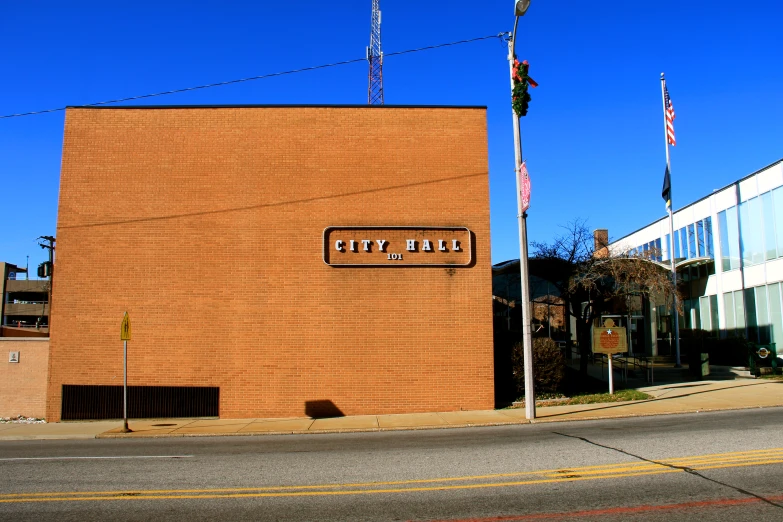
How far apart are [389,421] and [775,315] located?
17.9 metres

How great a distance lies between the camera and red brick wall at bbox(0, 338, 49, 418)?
1705 cm

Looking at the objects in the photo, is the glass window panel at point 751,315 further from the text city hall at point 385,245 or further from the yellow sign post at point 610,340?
the text city hall at point 385,245

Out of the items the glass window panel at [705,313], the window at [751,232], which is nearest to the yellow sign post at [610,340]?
the window at [751,232]

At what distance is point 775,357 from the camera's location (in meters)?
21.5

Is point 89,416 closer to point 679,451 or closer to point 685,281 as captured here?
point 679,451

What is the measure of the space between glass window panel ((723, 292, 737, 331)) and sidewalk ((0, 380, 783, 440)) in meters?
11.0

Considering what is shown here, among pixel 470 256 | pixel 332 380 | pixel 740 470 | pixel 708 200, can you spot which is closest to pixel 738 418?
pixel 740 470

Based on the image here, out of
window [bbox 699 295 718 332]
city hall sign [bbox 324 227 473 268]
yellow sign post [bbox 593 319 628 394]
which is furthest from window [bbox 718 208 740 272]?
city hall sign [bbox 324 227 473 268]

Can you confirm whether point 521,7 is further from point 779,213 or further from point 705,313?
point 705,313

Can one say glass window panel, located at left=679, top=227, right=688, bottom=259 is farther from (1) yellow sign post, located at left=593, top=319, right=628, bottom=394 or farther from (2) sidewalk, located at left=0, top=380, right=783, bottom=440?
(1) yellow sign post, located at left=593, top=319, right=628, bottom=394

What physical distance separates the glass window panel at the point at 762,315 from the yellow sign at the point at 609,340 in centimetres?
1121

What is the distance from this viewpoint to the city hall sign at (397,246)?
1645cm

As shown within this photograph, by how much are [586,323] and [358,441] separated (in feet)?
37.6

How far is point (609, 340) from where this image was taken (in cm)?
1706
